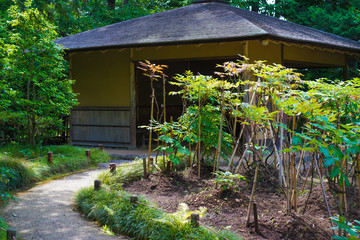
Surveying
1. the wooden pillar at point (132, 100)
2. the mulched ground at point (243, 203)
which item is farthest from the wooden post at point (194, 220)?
the wooden pillar at point (132, 100)

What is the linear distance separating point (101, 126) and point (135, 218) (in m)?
6.89

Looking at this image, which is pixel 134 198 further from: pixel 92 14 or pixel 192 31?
pixel 92 14

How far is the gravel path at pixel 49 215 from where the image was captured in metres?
4.43

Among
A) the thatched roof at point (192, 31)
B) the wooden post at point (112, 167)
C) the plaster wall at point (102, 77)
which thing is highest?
the thatched roof at point (192, 31)

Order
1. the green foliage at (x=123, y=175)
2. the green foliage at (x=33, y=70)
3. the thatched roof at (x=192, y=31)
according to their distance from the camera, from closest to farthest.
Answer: the green foliage at (x=123, y=175), the green foliage at (x=33, y=70), the thatched roof at (x=192, y=31)

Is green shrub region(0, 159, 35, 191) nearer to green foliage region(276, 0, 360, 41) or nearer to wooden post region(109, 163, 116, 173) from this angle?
wooden post region(109, 163, 116, 173)

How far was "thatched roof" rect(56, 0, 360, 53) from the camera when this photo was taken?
8.44 meters

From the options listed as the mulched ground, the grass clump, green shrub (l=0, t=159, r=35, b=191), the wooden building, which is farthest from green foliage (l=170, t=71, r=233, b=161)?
the wooden building

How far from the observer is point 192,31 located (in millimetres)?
9305

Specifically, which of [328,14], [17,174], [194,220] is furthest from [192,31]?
[328,14]

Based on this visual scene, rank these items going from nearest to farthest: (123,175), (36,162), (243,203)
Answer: (243,203), (123,175), (36,162)

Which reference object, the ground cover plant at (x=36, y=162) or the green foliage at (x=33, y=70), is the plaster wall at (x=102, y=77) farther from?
the ground cover plant at (x=36, y=162)

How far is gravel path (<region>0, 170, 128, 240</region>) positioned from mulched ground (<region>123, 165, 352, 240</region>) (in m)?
0.89

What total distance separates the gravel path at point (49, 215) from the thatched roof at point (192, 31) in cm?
403
